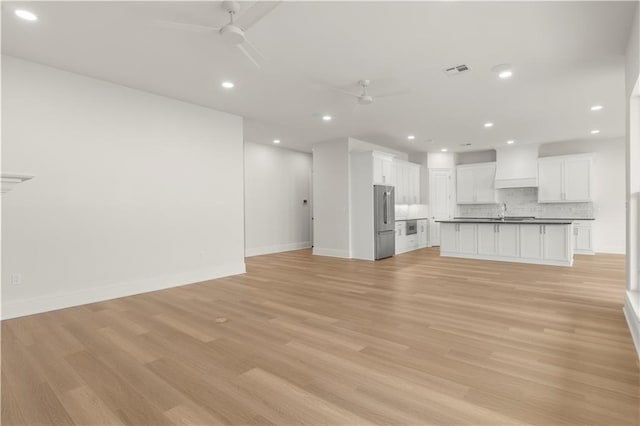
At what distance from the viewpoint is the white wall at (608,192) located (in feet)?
26.2

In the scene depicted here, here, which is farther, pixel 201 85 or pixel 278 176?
pixel 278 176

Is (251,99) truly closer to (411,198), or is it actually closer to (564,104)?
(564,104)

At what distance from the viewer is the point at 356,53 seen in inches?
139

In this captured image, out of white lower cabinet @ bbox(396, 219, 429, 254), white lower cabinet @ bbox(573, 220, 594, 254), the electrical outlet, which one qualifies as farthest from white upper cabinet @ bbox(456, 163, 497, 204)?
the electrical outlet

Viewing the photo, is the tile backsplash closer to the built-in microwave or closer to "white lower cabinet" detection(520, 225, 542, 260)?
the built-in microwave

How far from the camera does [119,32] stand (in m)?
3.11

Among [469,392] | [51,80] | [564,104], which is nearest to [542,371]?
[469,392]

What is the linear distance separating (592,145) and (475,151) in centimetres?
274

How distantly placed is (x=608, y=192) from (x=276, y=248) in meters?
8.64

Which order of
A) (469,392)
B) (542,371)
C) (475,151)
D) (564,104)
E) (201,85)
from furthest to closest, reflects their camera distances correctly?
(475,151), (564,104), (201,85), (542,371), (469,392)

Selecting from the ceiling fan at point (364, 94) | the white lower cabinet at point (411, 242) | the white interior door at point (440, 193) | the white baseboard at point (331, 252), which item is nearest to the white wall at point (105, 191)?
the ceiling fan at point (364, 94)

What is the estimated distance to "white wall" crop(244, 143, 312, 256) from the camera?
829 cm

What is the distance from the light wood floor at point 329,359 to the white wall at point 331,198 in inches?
132

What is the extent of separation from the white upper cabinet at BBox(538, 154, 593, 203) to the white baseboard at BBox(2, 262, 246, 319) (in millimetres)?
8131
